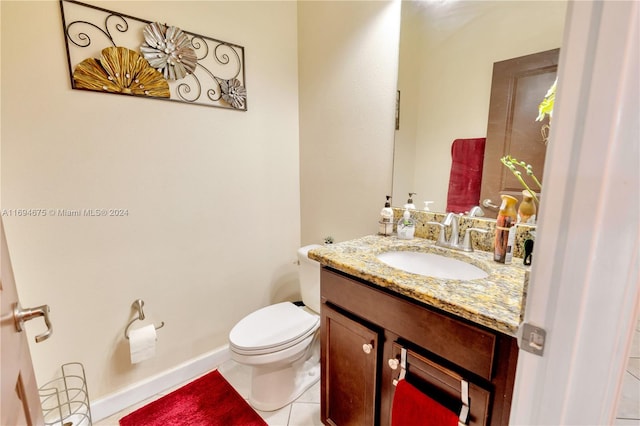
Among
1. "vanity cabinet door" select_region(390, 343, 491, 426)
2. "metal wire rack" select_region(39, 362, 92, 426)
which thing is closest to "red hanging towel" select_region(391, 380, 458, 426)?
"vanity cabinet door" select_region(390, 343, 491, 426)

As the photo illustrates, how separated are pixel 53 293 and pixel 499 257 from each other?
1.91m

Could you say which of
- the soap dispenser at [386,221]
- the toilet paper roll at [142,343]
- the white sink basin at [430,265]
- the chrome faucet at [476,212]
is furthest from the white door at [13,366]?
the chrome faucet at [476,212]

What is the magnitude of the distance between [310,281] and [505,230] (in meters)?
1.04

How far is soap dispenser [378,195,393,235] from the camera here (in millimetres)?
1465

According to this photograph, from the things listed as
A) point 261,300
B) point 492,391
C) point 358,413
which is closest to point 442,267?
point 492,391

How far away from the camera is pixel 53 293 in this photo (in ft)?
4.18

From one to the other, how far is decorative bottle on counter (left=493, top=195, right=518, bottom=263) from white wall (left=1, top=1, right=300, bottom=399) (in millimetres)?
1300

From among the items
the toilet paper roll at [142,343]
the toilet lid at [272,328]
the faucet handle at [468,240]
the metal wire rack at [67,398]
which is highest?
the faucet handle at [468,240]

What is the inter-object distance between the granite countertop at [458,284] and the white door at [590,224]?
9 centimetres

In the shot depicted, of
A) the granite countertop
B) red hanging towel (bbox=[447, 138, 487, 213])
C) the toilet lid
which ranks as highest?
red hanging towel (bbox=[447, 138, 487, 213])

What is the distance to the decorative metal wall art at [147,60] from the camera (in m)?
1.21

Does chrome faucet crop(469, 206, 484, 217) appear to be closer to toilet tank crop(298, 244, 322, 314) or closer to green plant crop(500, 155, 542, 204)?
green plant crop(500, 155, 542, 204)

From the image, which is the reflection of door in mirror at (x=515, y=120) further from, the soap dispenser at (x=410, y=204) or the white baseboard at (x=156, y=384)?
the white baseboard at (x=156, y=384)

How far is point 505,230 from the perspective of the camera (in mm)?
1059
